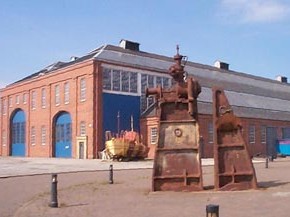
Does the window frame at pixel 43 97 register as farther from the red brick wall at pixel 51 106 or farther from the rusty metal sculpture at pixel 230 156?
the rusty metal sculpture at pixel 230 156

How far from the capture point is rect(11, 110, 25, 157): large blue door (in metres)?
66.4

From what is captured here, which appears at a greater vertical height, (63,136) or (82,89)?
(82,89)

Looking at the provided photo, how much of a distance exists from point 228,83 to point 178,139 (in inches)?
2252

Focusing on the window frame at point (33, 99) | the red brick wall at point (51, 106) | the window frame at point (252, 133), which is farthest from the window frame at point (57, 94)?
the window frame at point (252, 133)

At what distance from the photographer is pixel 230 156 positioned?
15.7 metres

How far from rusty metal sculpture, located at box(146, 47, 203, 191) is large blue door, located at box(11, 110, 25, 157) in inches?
2062

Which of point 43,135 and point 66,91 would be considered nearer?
point 66,91

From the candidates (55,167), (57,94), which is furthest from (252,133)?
(55,167)

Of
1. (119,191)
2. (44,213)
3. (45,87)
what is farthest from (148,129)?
(44,213)

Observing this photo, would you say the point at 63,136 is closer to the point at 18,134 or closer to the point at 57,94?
the point at 57,94

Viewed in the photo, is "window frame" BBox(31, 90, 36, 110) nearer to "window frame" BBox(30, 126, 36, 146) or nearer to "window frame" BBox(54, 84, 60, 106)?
"window frame" BBox(30, 126, 36, 146)

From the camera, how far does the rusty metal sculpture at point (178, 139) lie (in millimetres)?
15656

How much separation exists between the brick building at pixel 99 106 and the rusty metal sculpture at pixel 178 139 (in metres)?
35.9

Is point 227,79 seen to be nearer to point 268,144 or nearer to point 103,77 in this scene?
point 268,144
